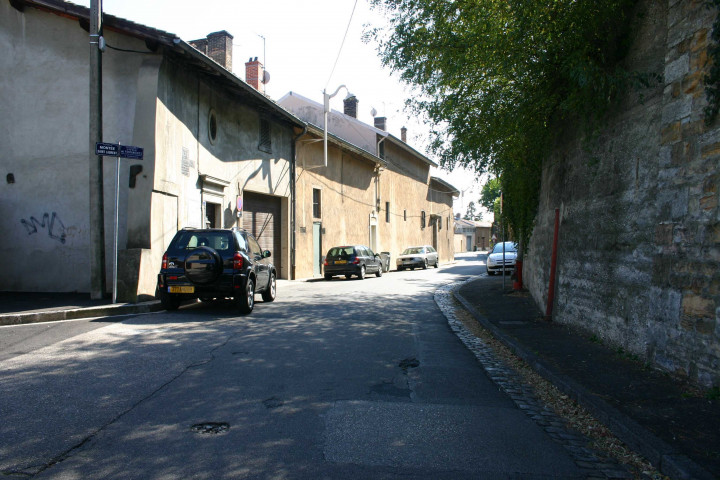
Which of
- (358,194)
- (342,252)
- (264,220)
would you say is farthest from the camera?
(358,194)

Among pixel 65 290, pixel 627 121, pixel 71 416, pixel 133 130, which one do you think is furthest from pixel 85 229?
pixel 627 121

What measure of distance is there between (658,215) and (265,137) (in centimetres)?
1573

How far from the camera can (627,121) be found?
6.49 metres

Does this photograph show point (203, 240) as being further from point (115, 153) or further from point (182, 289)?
point (115, 153)

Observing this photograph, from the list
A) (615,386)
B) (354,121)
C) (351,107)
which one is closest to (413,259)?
(354,121)

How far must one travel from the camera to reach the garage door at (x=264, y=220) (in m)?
18.9

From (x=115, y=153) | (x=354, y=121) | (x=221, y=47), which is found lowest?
(x=115, y=153)

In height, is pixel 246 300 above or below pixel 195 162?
below

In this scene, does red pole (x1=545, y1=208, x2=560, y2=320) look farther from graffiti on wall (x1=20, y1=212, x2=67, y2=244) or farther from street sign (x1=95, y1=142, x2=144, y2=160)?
graffiti on wall (x1=20, y1=212, x2=67, y2=244)

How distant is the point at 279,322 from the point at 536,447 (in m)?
6.09

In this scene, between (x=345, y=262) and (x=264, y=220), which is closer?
(x=264, y=220)

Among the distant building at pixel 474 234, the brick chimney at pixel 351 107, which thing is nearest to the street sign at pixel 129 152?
the brick chimney at pixel 351 107

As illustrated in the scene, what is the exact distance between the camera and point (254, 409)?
4352 mm

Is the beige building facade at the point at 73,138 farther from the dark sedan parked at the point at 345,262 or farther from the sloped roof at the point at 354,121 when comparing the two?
the sloped roof at the point at 354,121
